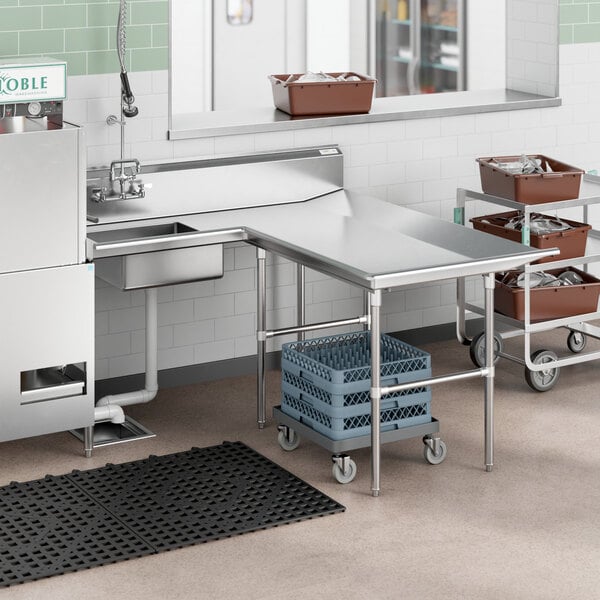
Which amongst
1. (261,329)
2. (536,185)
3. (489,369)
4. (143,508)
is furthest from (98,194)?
(536,185)

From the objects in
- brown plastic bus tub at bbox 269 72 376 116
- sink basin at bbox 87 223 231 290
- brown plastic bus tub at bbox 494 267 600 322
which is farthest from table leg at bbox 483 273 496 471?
brown plastic bus tub at bbox 269 72 376 116

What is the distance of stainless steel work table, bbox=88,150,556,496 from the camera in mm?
4512

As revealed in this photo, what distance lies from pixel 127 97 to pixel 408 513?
79.6 inches

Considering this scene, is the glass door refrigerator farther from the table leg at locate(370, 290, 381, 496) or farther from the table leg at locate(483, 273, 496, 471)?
the table leg at locate(370, 290, 381, 496)

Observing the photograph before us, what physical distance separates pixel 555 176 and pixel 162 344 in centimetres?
186

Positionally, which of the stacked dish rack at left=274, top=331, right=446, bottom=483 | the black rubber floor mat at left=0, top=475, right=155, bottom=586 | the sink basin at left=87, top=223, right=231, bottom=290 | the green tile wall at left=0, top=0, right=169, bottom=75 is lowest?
the black rubber floor mat at left=0, top=475, right=155, bottom=586

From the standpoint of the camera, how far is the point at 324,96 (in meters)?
5.89

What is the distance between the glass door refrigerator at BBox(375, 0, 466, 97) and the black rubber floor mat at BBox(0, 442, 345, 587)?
5.63 metres

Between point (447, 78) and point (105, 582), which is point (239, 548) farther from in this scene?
point (447, 78)

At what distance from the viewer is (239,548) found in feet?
14.1

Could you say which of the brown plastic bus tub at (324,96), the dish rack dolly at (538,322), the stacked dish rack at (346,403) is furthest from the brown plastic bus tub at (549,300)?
the brown plastic bus tub at (324,96)

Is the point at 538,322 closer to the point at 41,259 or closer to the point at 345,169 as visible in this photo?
the point at 345,169

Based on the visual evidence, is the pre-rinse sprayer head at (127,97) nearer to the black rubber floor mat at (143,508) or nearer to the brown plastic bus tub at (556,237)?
the black rubber floor mat at (143,508)

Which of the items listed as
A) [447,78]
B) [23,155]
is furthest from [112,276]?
[447,78]
